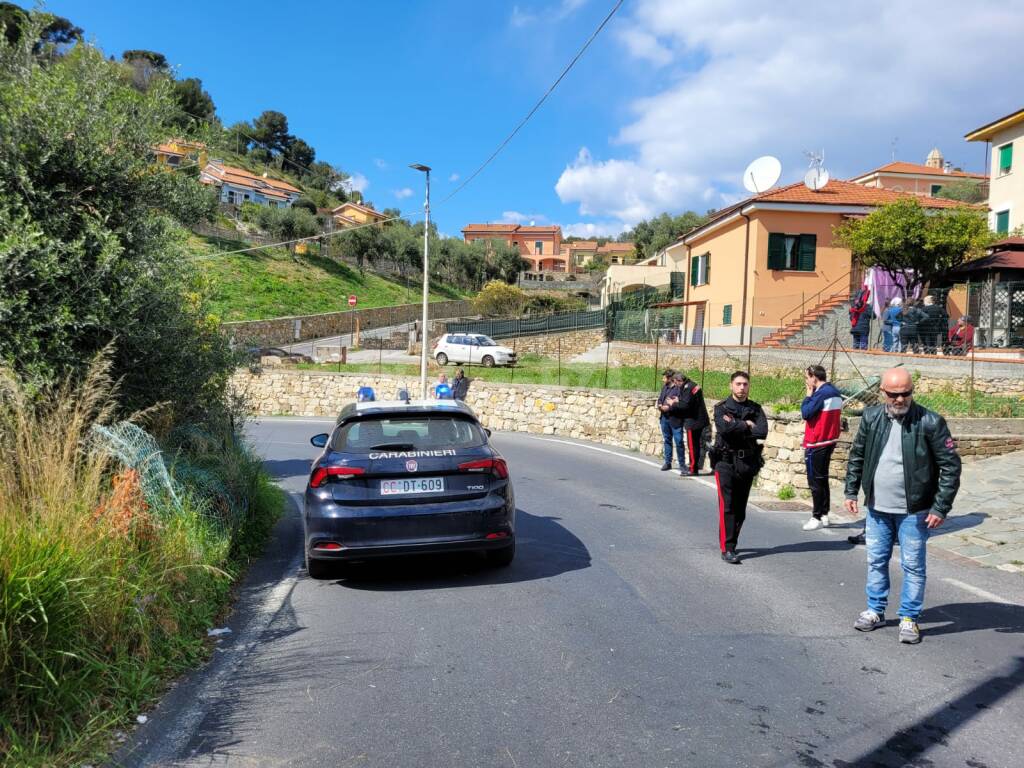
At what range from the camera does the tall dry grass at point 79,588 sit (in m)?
3.32

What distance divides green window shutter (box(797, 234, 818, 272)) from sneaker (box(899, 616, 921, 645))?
88.8 feet

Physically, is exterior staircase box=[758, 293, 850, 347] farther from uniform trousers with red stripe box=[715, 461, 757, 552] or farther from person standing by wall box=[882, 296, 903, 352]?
uniform trousers with red stripe box=[715, 461, 757, 552]

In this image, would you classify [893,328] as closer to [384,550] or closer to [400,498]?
[400,498]

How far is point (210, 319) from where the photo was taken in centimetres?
989

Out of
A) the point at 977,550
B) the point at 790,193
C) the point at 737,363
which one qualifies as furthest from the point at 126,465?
the point at 790,193

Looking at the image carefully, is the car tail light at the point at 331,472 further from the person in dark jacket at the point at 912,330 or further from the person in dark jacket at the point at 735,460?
the person in dark jacket at the point at 912,330

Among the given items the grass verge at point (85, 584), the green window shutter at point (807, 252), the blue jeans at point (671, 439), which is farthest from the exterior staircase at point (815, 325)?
the grass verge at point (85, 584)

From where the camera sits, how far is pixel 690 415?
1265 centimetres

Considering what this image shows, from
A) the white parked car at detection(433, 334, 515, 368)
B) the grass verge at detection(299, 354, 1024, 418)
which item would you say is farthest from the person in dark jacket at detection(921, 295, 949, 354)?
the white parked car at detection(433, 334, 515, 368)

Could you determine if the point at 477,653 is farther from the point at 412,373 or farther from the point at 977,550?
the point at 412,373

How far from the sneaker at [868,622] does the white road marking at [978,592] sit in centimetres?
139

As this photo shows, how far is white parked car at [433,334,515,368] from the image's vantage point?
33.5 meters

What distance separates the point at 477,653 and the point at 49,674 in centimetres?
227

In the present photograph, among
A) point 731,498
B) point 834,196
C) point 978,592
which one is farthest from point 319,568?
point 834,196
